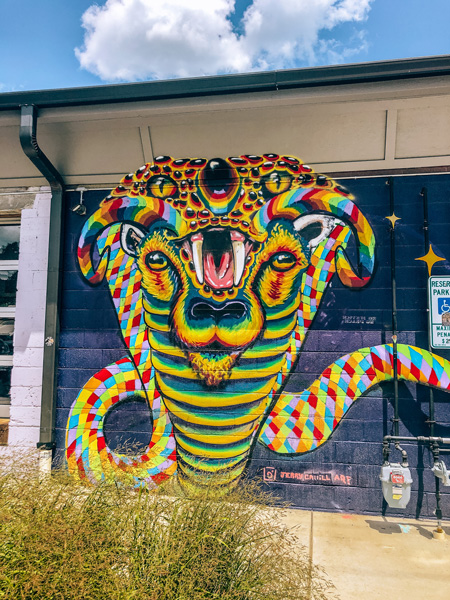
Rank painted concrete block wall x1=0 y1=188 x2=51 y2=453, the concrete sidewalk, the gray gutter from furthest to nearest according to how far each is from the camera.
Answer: painted concrete block wall x1=0 y1=188 x2=51 y2=453 → the gray gutter → the concrete sidewalk

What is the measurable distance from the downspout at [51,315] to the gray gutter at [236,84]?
2.11ft

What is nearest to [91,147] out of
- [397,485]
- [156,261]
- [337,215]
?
[156,261]

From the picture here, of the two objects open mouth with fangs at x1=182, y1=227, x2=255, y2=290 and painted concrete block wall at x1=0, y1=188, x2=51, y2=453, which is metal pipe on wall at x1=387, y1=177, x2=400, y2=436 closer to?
open mouth with fangs at x1=182, y1=227, x2=255, y2=290

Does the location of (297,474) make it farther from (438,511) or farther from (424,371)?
(424,371)

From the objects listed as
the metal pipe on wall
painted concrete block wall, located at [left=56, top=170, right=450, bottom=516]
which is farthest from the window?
the metal pipe on wall

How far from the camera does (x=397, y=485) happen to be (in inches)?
159

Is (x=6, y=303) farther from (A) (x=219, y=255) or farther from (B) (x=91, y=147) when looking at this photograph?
(A) (x=219, y=255)

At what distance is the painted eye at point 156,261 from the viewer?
5.02 m

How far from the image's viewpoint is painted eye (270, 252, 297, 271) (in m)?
4.80

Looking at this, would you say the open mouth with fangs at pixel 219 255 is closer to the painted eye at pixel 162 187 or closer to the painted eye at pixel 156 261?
the painted eye at pixel 156 261

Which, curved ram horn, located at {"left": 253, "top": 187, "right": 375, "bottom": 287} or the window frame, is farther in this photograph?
the window frame

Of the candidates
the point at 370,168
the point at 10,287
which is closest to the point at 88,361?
the point at 10,287

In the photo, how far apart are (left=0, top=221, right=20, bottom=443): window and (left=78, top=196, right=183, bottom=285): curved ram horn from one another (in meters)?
0.96

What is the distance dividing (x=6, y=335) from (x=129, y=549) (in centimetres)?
388
